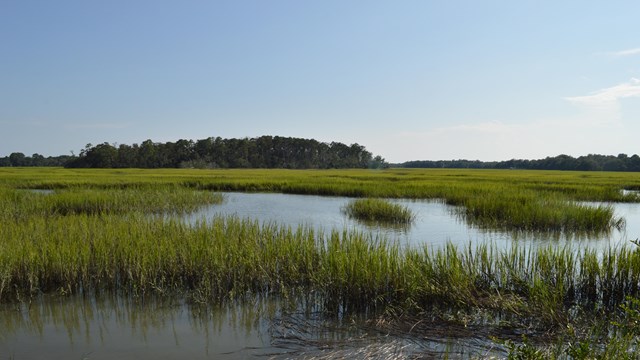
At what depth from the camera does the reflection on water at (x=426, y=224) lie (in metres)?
11.7

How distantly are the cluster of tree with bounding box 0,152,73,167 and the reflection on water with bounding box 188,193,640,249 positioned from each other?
9720cm

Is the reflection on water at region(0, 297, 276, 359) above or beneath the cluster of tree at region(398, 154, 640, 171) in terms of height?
beneath

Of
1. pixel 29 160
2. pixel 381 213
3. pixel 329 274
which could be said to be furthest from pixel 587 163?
pixel 29 160

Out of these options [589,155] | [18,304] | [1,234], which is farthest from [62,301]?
[589,155]

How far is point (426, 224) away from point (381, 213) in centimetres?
177

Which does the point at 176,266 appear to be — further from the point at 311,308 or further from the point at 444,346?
the point at 444,346

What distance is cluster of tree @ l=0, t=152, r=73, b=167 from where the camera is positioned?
10331 cm

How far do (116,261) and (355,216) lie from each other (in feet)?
34.2

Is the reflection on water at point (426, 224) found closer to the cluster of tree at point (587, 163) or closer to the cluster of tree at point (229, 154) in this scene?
the cluster of tree at point (229, 154)

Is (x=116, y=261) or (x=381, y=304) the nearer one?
(x=381, y=304)

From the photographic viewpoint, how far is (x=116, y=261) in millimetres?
7277

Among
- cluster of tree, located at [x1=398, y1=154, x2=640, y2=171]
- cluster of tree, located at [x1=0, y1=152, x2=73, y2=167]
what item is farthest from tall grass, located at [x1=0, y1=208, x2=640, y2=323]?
cluster of tree, located at [x1=0, y1=152, x2=73, y2=167]

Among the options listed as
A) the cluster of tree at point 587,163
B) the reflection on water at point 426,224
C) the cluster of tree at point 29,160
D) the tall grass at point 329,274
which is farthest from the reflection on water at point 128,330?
the cluster of tree at point 29,160

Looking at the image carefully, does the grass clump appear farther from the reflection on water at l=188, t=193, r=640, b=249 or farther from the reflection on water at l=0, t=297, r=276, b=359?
the reflection on water at l=0, t=297, r=276, b=359
